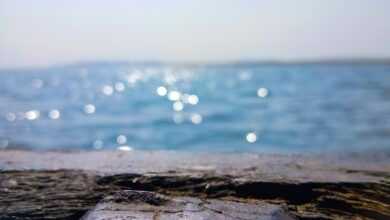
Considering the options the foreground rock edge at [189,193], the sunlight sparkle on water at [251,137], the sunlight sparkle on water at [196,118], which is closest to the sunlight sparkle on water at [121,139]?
the sunlight sparkle on water at [251,137]

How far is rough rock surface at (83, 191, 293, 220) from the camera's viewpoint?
5.68 ft

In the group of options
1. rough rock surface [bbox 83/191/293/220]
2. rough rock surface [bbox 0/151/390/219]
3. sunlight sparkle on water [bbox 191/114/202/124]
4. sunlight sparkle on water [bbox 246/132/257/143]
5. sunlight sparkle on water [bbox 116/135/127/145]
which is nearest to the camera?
rough rock surface [bbox 83/191/293/220]

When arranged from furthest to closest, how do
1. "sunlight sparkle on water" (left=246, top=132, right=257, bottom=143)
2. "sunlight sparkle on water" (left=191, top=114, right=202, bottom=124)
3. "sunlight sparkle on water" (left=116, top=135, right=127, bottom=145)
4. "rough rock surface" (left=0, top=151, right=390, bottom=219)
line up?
"sunlight sparkle on water" (left=191, top=114, right=202, bottom=124)
"sunlight sparkle on water" (left=116, top=135, right=127, bottom=145)
"sunlight sparkle on water" (left=246, top=132, right=257, bottom=143)
"rough rock surface" (left=0, top=151, right=390, bottom=219)

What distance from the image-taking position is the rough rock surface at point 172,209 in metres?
1.73

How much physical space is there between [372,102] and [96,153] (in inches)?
454

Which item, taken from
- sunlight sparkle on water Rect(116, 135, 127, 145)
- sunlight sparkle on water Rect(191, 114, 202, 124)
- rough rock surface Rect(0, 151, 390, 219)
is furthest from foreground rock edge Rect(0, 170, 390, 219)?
sunlight sparkle on water Rect(191, 114, 202, 124)

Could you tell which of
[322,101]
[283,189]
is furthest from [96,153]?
[322,101]

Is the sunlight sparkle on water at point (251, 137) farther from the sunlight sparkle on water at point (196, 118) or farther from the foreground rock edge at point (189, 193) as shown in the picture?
the foreground rock edge at point (189, 193)

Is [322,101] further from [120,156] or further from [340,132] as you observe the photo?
[120,156]

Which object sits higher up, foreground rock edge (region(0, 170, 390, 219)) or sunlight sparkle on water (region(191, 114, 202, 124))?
sunlight sparkle on water (region(191, 114, 202, 124))

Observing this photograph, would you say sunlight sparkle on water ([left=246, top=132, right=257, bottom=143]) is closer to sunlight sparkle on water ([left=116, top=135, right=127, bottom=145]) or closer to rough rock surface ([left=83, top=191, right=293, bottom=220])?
sunlight sparkle on water ([left=116, top=135, right=127, bottom=145])

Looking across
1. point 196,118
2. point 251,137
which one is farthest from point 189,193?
point 196,118

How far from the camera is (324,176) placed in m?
2.38

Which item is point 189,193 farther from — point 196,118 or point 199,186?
point 196,118
